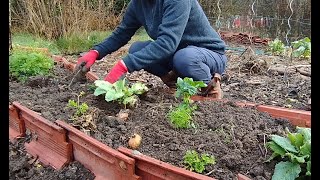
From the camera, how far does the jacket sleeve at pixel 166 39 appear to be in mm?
2842

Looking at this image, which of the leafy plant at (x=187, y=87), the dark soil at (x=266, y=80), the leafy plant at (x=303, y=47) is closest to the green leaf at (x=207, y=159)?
the leafy plant at (x=187, y=87)

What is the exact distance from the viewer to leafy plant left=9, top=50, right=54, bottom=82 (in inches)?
141

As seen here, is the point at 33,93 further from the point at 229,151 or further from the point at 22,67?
the point at 229,151

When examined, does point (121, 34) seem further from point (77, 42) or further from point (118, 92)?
point (77, 42)

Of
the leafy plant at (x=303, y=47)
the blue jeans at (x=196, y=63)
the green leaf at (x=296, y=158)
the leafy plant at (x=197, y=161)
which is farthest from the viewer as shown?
the leafy plant at (x=303, y=47)

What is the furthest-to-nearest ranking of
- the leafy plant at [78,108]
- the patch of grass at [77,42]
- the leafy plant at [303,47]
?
the patch of grass at [77,42], the leafy plant at [303,47], the leafy plant at [78,108]

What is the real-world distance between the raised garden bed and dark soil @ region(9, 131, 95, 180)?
0.06m

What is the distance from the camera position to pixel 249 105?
9.03ft

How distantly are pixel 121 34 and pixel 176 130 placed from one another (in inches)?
56.4

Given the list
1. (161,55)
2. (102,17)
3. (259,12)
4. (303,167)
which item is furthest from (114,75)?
(102,17)

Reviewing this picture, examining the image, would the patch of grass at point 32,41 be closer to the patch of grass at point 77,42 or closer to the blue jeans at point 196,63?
the patch of grass at point 77,42

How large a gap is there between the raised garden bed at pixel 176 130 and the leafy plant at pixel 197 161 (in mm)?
26

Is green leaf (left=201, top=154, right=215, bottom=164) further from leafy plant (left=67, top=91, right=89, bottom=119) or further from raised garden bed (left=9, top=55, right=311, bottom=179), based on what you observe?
leafy plant (left=67, top=91, right=89, bottom=119)

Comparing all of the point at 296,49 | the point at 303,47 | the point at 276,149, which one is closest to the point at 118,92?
the point at 276,149
